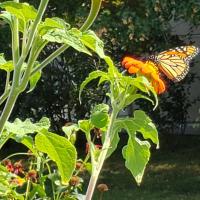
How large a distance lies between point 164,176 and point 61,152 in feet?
22.7

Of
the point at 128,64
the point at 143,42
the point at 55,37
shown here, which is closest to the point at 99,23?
the point at 143,42

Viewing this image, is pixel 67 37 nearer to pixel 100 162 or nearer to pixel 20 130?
pixel 20 130

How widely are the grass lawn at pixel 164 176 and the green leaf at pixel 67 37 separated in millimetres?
5711

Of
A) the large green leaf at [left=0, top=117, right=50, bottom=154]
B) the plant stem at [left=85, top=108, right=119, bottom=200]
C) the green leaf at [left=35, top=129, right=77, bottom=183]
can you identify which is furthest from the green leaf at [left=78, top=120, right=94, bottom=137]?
the green leaf at [left=35, top=129, right=77, bottom=183]

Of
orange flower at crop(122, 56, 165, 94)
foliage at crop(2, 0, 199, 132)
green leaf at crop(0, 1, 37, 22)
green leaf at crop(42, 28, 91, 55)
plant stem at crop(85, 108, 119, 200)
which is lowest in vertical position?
foliage at crop(2, 0, 199, 132)

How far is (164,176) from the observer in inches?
323

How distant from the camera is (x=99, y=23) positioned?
7.96 m

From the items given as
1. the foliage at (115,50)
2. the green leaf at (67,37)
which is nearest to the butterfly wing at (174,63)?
the green leaf at (67,37)

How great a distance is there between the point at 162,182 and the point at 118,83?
614cm

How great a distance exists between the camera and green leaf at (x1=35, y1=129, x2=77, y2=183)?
1.37 m

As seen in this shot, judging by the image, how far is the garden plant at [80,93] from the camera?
134 centimetres

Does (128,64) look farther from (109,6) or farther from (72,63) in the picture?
(72,63)

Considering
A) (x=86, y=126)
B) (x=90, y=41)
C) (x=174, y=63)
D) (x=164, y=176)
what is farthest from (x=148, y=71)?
(x=164, y=176)

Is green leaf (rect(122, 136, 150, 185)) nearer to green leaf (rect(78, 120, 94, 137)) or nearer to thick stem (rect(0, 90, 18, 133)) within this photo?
green leaf (rect(78, 120, 94, 137))
